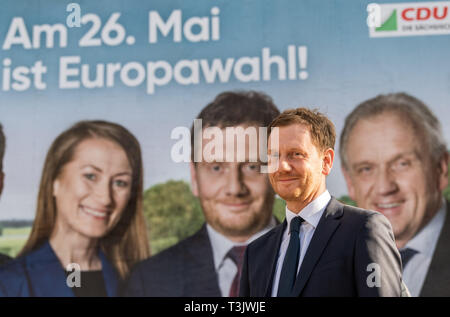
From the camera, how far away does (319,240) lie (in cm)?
109

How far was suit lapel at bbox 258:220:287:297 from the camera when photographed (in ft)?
3.69

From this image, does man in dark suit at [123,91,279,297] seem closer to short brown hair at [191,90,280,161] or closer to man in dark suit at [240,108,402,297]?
short brown hair at [191,90,280,161]

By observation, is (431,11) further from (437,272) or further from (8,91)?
(8,91)

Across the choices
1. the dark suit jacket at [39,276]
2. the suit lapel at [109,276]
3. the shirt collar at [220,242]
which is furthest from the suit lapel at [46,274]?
the shirt collar at [220,242]

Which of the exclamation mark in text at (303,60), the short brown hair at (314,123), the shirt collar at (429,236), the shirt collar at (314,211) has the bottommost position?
the shirt collar at (429,236)

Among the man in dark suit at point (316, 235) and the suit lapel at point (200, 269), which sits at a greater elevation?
the man in dark suit at point (316, 235)

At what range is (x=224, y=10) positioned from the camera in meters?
3.91

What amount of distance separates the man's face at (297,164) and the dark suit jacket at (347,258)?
0.08m

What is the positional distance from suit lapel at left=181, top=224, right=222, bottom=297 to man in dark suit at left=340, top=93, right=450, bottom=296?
112cm

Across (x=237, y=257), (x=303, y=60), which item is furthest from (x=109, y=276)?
(x=303, y=60)

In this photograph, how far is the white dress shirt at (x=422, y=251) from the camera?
141 inches

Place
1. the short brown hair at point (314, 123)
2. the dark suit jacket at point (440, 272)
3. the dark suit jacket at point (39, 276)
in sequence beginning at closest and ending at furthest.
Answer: the short brown hair at point (314, 123) < the dark suit jacket at point (440, 272) < the dark suit jacket at point (39, 276)

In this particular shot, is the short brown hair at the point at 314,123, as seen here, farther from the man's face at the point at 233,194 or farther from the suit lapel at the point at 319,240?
the man's face at the point at 233,194

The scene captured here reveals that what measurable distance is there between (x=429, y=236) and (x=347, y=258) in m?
2.93
